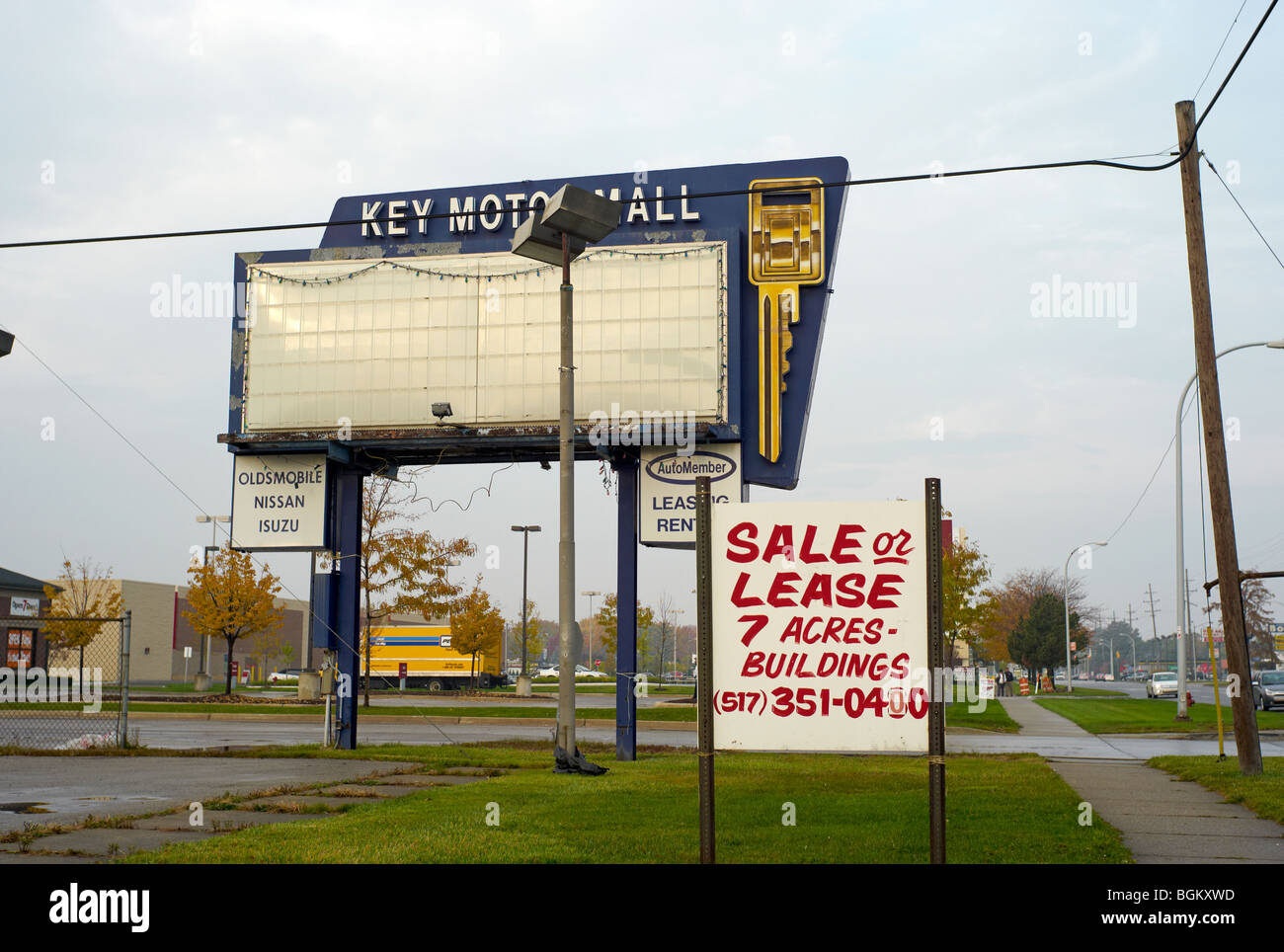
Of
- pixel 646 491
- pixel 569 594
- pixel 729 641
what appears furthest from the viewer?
pixel 646 491

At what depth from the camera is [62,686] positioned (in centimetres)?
4500

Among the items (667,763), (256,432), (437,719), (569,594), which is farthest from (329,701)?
(437,719)

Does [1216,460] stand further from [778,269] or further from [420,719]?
[420,719]

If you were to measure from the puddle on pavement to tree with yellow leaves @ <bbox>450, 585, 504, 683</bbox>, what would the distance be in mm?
36924

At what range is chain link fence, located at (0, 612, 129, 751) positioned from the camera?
19703 millimetres

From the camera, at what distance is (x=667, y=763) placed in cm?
1656

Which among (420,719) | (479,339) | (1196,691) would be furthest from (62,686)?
(1196,691)

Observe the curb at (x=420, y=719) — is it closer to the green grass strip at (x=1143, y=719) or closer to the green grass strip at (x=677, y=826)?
the green grass strip at (x=1143, y=719)

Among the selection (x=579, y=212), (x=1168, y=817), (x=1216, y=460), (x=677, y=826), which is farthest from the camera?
(x=1216, y=460)

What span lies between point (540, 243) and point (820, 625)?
8005 millimetres

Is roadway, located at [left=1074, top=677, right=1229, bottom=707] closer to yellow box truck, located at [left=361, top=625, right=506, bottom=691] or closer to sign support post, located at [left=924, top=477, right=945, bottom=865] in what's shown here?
yellow box truck, located at [left=361, top=625, right=506, bottom=691]
